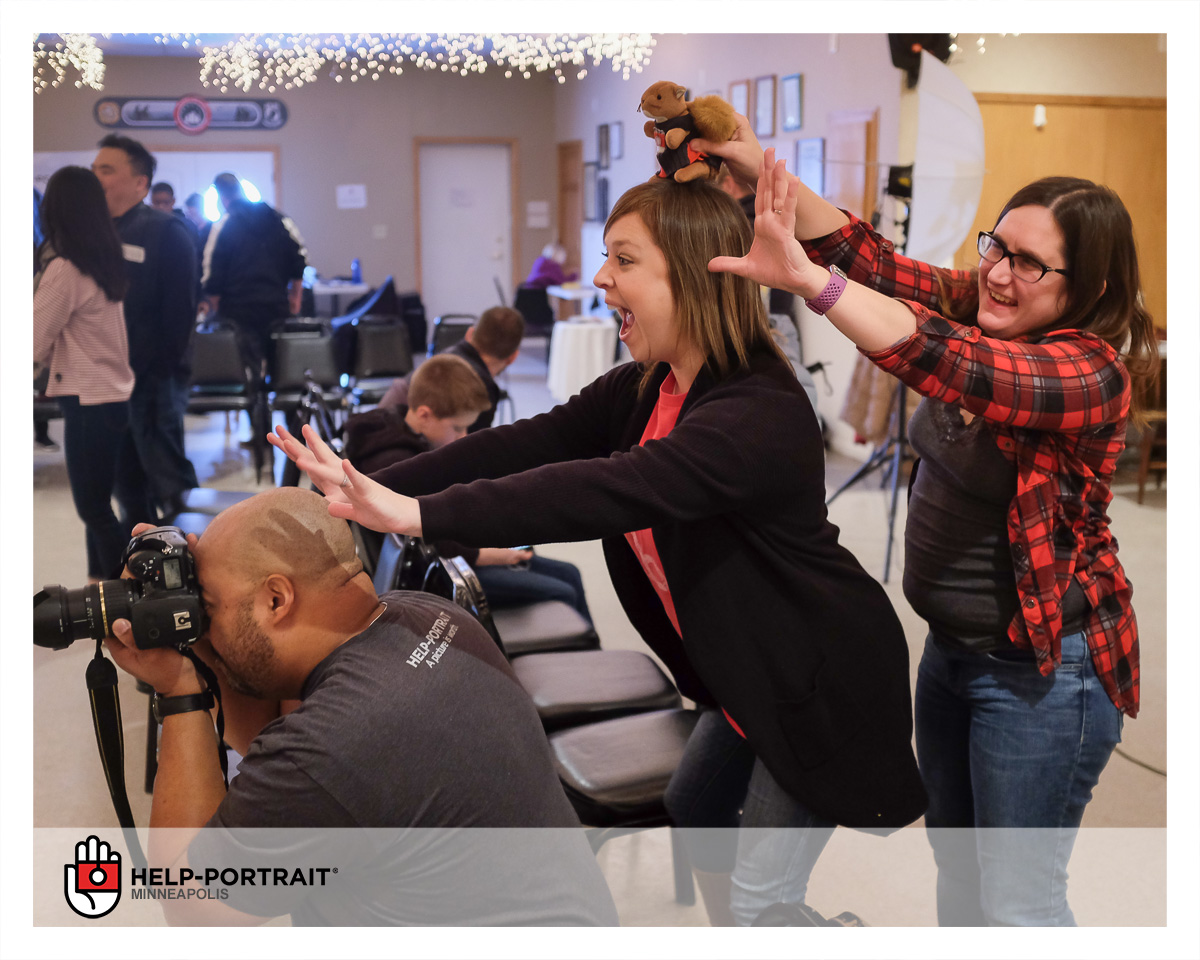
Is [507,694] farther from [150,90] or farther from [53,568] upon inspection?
[53,568]

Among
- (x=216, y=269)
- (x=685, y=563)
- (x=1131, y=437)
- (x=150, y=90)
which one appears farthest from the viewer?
(x=1131, y=437)

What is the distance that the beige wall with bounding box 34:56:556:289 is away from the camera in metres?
2.87

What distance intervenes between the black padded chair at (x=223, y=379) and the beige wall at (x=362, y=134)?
1.01 metres

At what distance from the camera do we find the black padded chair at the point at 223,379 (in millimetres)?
A: 5344

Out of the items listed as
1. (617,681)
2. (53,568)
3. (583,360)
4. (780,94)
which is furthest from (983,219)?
(53,568)

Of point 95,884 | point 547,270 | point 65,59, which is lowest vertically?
point 95,884

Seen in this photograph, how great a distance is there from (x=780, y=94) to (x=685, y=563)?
220 inches

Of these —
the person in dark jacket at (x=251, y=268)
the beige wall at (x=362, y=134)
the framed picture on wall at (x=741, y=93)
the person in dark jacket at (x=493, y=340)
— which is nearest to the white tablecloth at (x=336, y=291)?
the beige wall at (x=362, y=134)

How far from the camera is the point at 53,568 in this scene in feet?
13.4

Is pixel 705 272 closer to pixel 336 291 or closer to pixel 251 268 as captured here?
pixel 251 268

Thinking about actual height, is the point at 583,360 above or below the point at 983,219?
below

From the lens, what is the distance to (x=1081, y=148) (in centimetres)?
574

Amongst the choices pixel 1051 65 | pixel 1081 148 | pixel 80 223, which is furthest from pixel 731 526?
pixel 1081 148

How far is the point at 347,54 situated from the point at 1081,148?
4796 millimetres
